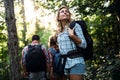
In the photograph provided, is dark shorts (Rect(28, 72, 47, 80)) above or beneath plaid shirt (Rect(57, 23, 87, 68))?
beneath

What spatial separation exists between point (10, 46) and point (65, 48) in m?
2.88

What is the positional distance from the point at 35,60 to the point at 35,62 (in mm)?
46

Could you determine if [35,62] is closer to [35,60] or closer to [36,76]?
[35,60]

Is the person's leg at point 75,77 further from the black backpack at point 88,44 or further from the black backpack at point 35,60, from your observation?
the black backpack at point 35,60

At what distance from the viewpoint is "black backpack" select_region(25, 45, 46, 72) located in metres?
7.15

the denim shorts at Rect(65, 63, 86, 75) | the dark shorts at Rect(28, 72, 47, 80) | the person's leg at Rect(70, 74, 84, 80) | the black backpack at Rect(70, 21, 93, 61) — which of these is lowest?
the dark shorts at Rect(28, 72, 47, 80)

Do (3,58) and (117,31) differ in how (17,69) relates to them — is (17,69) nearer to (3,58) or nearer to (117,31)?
(117,31)

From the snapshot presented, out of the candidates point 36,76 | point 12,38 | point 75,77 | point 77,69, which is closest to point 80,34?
point 77,69

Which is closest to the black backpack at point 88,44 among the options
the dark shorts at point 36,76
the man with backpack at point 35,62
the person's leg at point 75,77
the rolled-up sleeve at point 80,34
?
the rolled-up sleeve at point 80,34

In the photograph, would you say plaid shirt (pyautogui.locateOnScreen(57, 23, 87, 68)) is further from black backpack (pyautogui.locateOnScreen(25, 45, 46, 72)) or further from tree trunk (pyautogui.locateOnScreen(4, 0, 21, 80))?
tree trunk (pyautogui.locateOnScreen(4, 0, 21, 80))

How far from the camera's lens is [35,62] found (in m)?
7.16

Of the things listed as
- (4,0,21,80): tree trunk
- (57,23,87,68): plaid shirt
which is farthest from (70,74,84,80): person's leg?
(4,0,21,80): tree trunk

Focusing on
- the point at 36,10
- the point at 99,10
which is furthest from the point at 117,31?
the point at 36,10

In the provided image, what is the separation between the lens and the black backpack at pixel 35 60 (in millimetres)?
7152
